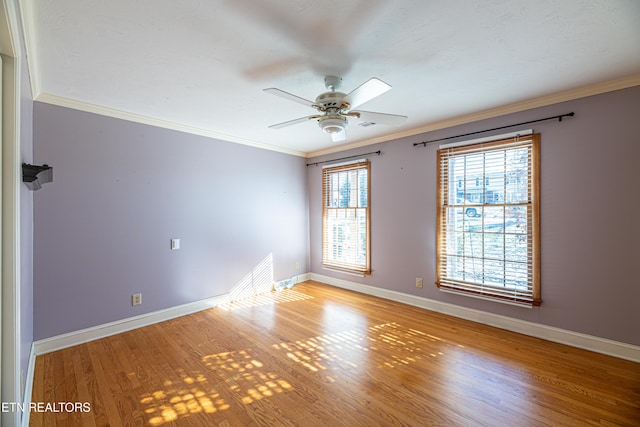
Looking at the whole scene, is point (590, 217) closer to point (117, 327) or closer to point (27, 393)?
point (27, 393)

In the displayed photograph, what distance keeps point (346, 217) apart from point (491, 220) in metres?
2.22

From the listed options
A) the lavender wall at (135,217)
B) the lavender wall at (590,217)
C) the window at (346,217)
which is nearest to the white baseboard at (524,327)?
the lavender wall at (590,217)

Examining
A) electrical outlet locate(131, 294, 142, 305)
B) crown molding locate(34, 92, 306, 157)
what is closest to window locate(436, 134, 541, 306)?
crown molding locate(34, 92, 306, 157)

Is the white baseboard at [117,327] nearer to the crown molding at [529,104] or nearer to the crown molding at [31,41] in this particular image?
the crown molding at [31,41]

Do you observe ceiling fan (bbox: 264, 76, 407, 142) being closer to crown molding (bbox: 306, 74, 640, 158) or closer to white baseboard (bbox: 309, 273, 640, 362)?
crown molding (bbox: 306, 74, 640, 158)

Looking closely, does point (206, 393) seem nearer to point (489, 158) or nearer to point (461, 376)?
point (461, 376)

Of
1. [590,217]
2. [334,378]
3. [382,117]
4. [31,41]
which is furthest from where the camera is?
[590,217]

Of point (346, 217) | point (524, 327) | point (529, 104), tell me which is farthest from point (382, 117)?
point (524, 327)

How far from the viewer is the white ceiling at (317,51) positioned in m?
1.60

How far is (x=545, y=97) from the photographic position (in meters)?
2.85

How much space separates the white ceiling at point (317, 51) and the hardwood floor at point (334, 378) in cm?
253

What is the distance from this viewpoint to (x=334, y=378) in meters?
2.27

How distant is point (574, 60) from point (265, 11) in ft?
7.79

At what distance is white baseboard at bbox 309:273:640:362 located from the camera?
99.7 inches
